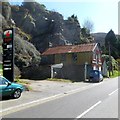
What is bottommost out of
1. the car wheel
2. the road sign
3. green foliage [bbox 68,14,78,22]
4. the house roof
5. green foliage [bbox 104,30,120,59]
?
the car wheel

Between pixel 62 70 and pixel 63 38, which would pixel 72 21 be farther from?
pixel 62 70

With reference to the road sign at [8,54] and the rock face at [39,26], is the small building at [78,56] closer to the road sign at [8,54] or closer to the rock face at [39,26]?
the rock face at [39,26]

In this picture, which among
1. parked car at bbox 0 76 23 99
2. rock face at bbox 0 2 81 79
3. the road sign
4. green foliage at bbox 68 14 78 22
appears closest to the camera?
parked car at bbox 0 76 23 99

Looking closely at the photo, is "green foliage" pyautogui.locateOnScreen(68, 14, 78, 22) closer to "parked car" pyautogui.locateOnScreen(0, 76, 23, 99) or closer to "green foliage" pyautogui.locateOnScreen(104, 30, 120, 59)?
"green foliage" pyautogui.locateOnScreen(104, 30, 120, 59)

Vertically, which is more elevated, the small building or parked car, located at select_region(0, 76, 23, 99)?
the small building

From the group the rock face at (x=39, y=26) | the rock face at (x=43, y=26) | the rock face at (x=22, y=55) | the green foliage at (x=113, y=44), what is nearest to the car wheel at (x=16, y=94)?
the rock face at (x=22, y=55)

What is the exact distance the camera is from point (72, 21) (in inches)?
3659

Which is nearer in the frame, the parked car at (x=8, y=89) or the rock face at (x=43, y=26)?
the parked car at (x=8, y=89)

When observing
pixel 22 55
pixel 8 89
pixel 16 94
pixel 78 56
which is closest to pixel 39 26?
pixel 78 56

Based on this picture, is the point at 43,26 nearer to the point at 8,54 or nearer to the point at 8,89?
the point at 8,54

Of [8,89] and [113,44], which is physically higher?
[113,44]

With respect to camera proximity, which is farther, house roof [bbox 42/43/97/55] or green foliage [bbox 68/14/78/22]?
green foliage [bbox 68/14/78/22]

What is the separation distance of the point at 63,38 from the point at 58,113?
69565 millimetres

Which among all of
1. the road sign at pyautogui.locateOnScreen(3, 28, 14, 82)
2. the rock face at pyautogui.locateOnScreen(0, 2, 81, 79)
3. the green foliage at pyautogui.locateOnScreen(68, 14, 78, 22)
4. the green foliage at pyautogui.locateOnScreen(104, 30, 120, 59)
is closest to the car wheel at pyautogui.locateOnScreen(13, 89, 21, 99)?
the road sign at pyautogui.locateOnScreen(3, 28, 14, 82)
